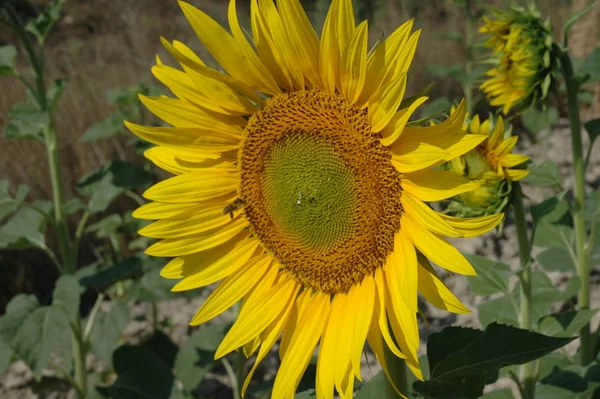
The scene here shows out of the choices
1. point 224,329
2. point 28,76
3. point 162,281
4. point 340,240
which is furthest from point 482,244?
point 28,76

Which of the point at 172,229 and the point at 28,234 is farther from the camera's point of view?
the point at 28,234

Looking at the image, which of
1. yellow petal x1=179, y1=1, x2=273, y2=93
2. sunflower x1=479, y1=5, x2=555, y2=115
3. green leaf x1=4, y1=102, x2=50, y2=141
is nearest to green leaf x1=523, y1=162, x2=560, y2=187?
sunflower x1=479, y1=5, x2=555, y2=115

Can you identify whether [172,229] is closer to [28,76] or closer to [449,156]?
[449,156]

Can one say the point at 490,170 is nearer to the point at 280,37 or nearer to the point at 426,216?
the point at 426,216

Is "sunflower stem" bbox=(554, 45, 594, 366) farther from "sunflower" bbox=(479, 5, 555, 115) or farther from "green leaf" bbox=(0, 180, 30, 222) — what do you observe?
"green leaf" bbox=(0, 180, 30, 222)

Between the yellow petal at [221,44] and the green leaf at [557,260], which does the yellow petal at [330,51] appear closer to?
the yellow petal at [221,44]

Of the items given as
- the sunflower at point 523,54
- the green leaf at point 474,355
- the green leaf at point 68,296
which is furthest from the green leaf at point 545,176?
the green leaf at point 68,296
